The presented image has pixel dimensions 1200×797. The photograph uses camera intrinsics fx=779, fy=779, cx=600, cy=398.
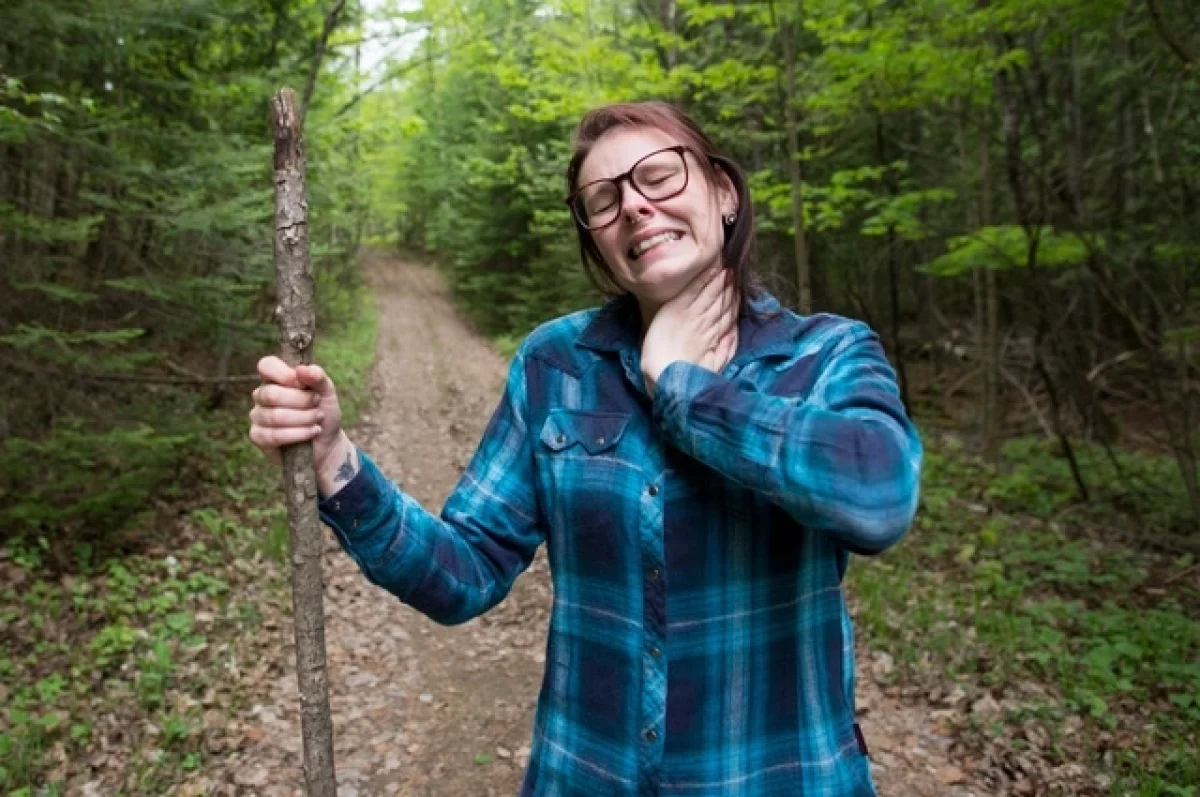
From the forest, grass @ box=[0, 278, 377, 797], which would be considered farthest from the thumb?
grass @ box=[0, 278, 377, 797]

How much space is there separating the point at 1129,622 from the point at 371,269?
34989 millimetres

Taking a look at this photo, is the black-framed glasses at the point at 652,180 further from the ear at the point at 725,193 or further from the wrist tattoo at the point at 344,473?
the wrist tattoo at the point at 344,473

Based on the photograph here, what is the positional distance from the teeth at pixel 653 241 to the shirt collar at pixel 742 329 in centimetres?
20

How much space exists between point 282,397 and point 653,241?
751 mm

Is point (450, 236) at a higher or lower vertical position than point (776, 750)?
higher

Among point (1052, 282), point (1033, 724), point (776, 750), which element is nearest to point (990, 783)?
point (1033, 724)

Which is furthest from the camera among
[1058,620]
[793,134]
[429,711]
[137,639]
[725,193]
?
[793,134]

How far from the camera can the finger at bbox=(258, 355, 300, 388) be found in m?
1.43

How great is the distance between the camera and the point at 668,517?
141 centimetres

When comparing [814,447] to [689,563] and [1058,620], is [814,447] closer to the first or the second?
[689,563]

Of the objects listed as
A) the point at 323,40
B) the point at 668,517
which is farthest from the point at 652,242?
the point at 323,40

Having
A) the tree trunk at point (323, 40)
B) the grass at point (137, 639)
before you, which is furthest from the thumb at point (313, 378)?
the grass at point (137, 639)

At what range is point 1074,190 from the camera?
26.2 ft

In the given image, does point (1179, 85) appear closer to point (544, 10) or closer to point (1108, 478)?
point (1108, 478)
